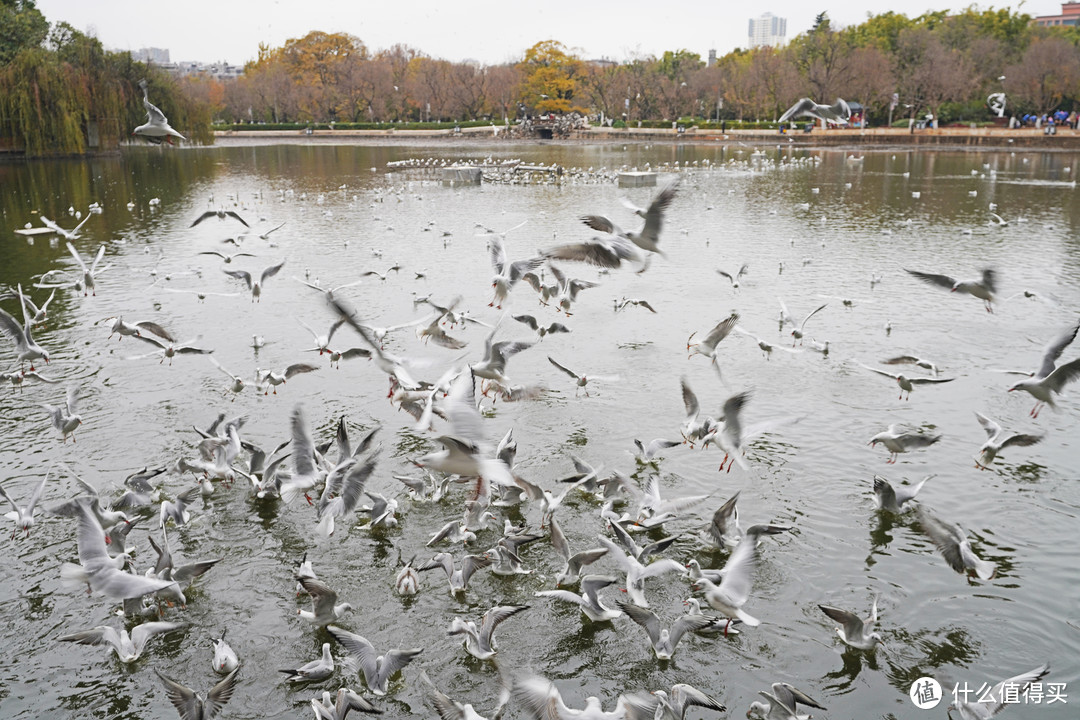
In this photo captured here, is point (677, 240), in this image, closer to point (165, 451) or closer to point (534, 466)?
point (534, 466)

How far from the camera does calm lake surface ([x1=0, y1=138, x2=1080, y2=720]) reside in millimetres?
6168

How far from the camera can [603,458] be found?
9461 millimetres

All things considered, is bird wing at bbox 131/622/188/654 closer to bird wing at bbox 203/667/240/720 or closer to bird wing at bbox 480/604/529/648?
bird wing at bbox 203/667/240/720

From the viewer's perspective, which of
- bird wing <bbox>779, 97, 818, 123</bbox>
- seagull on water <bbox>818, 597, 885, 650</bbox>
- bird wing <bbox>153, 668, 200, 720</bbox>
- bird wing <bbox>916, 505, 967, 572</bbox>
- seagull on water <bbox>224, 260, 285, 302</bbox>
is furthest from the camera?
bird wing <bbox>779, 97, 818, 123</bbox>

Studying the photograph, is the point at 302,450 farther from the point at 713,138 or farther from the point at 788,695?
the point at 713,138

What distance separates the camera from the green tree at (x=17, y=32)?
4403 cm

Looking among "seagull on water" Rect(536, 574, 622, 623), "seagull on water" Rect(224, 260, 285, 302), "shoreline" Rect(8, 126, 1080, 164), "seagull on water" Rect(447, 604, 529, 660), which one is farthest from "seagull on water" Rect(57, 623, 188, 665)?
"shoreline" Rect(8, 126, 1080, 164)

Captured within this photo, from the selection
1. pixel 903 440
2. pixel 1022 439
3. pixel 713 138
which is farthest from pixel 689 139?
pixel 1022 439

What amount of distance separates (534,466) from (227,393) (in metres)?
4.93

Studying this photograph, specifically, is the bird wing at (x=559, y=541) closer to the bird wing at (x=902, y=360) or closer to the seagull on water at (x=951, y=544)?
the seagull on water at (x=951, y=544)

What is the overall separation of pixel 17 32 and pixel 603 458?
2020 inches

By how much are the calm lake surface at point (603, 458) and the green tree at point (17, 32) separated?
30535mm

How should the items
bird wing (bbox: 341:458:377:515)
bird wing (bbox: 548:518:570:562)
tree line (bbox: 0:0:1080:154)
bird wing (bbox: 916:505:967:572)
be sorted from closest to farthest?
bird wing (bbox: 916:505:967:572)
bird wing (bbox: 548:518:570:562)
bird wing (bbox: 341:458:377:515)
tree line (bbox: 0:0:1080:154)

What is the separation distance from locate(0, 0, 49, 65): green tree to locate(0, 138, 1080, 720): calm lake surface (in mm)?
30535
